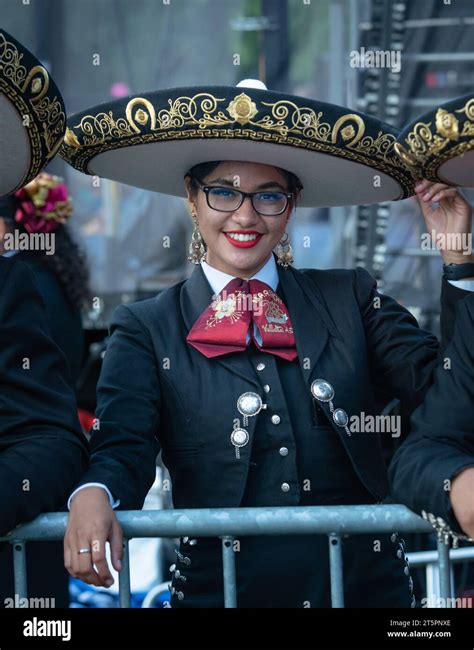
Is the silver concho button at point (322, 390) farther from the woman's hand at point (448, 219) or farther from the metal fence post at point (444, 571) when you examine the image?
the metal fence post at point (444, 571)

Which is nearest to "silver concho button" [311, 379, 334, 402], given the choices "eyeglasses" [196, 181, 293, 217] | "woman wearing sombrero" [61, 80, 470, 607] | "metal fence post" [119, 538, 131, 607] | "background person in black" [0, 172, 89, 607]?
"woman wearing sombrero" [61, 80, 470, 607]

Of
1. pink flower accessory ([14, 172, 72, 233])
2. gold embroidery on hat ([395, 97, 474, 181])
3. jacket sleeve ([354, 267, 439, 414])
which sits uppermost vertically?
pink flower accessory ([14, 172, 72, 233])

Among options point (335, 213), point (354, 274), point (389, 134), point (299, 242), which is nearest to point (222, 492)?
point (354, 274)

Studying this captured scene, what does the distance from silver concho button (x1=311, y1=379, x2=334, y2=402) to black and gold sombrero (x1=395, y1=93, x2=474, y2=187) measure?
61 centimetres

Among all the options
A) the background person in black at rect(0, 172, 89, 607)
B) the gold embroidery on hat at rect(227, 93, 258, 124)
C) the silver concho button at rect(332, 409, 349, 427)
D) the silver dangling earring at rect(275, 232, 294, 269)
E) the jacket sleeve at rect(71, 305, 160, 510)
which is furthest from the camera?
the background person in black at rect(0, 172, 89, 607)

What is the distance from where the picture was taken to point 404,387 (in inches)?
125

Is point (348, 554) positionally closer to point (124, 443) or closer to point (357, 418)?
point (357, 418)

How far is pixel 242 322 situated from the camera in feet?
10.6

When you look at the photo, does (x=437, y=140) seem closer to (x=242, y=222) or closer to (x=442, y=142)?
(x=442, y=142)

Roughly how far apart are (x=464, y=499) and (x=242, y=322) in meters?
0.92

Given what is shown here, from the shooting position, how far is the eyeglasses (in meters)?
3.23

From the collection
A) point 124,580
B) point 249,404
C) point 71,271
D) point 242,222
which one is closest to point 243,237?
point 242,222

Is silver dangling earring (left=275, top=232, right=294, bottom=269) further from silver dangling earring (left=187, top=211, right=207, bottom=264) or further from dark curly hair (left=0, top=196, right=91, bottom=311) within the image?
dark curly hair (left=0, top=196, right=91, bottom=311)

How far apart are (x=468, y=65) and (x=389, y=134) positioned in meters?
4.15
